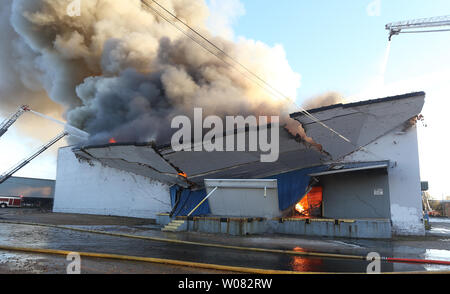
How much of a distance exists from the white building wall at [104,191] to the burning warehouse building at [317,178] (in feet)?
11.0

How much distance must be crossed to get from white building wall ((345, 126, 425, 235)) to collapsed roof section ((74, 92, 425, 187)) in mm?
678

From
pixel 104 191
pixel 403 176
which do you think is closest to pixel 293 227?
pixel 403 176

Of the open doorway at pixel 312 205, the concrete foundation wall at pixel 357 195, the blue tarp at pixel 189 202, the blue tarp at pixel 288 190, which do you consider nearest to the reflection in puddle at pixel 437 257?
the concrete foundation wall at pixel 357 195

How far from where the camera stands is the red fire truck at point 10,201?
3441 cm

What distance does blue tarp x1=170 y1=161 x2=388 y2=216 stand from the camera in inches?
610

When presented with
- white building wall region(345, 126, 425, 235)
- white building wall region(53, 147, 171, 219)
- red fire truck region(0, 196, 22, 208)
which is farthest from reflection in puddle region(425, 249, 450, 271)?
red fire truck region(0, 196, 22, 208)

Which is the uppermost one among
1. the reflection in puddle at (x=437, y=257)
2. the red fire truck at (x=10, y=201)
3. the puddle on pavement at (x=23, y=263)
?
the red fire truck at (x=10, y=201)

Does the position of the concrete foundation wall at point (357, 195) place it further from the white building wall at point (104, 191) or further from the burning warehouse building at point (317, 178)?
the white building wall at point (104, 191)

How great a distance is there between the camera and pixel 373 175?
1592 cm

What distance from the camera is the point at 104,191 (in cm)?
2445

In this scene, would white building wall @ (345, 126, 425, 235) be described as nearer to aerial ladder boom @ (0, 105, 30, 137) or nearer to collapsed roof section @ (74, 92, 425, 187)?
collapsed roof section @ (74, 92, 425, 187)
